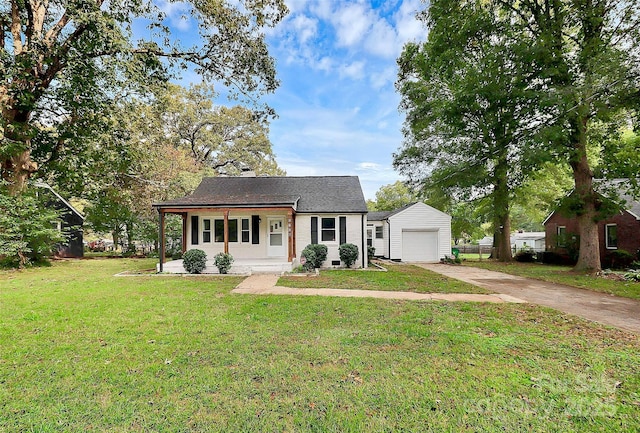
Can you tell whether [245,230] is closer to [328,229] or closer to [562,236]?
[328,229]

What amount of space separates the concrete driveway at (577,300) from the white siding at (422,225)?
8.43m

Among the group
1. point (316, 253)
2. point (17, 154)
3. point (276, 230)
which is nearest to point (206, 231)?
point (276, 230)

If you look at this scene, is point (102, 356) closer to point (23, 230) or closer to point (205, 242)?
point (205, 242)

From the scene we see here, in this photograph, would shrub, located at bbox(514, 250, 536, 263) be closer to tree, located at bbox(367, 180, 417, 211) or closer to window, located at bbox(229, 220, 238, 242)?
tree, located at bbox(367, 180, 417, 211)

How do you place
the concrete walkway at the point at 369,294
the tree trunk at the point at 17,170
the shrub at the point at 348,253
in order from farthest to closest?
the shrub at the point at 348,253 → the tree trunk at the point at 17,170 → the concrete walkway at the point at 369,294

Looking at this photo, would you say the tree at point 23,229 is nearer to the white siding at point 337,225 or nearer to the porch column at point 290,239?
the porch column at point 290,239

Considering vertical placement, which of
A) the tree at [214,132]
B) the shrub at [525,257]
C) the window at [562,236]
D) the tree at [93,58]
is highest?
the tree at [214,132]

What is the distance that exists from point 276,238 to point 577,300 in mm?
10946

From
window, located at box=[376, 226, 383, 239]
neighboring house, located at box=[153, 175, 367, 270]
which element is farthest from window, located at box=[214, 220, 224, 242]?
window, located at box=[376, 226, 383, 239]

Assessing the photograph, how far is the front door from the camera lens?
45.8ft

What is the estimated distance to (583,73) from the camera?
10555 mm

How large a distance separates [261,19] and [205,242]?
9.84m

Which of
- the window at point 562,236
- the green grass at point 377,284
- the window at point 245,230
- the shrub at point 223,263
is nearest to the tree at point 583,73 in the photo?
the window at point 562,236

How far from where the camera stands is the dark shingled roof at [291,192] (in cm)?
1351
